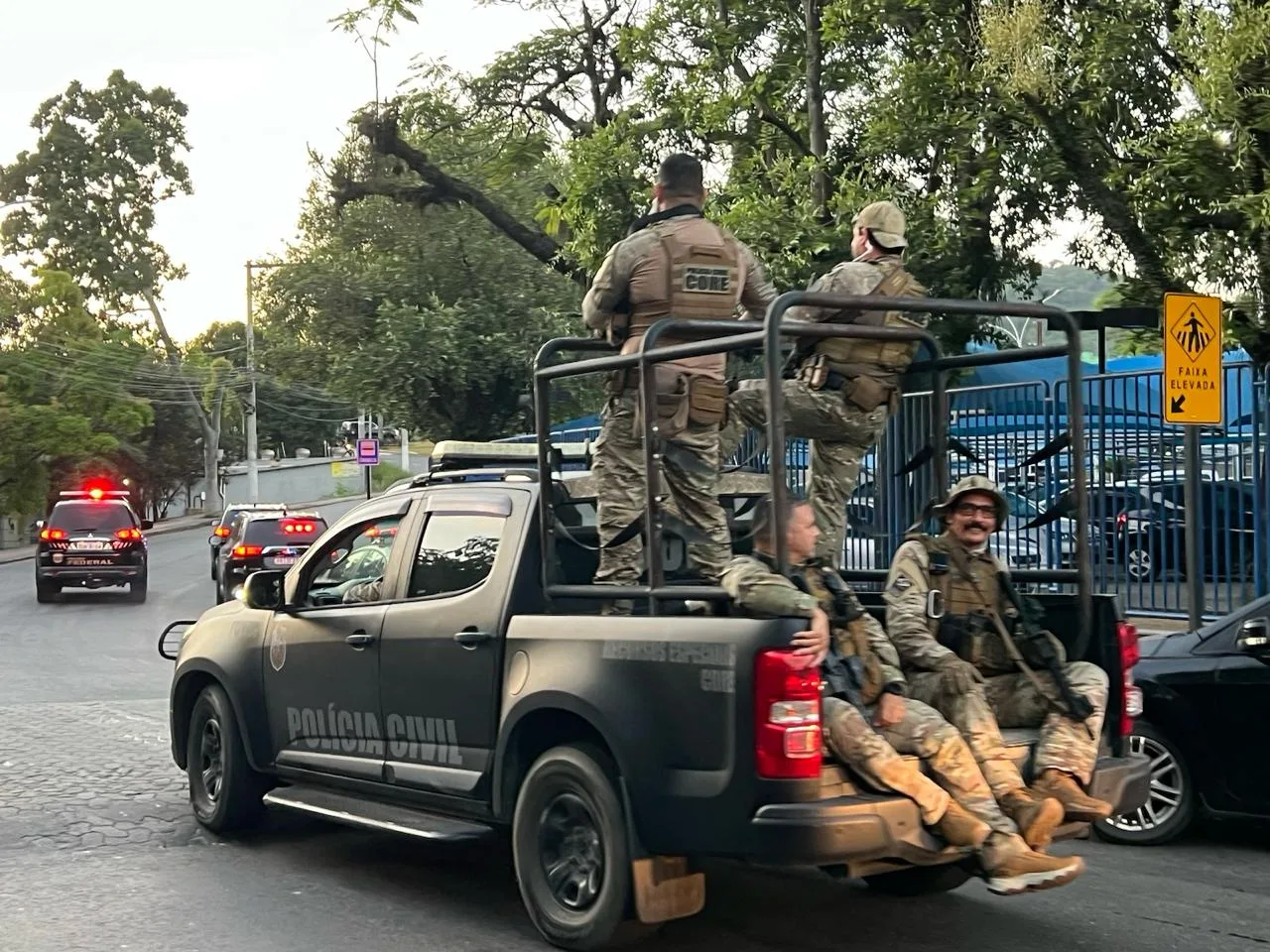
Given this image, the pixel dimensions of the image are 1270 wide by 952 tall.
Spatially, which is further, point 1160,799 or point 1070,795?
point 1160,799

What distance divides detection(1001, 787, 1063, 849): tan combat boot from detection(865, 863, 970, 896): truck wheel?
1.05 metres

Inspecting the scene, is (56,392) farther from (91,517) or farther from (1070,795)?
(1070,795)

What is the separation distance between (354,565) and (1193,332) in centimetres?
576

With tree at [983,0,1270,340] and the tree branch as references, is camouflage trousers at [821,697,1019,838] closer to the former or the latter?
tree at [983,0,1270,340]

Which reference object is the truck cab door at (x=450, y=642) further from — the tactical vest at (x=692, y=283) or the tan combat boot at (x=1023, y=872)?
the tan combat boot at (x=1023, y=872)

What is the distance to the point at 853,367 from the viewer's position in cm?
656

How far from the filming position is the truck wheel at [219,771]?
7.62 metres

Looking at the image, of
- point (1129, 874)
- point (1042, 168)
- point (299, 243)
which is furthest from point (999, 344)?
point (299, 243)

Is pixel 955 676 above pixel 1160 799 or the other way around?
A: above

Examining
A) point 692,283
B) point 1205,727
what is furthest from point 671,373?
point 1205,727

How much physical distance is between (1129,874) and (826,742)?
8.14 feet

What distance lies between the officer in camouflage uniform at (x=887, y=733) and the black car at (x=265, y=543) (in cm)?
1901

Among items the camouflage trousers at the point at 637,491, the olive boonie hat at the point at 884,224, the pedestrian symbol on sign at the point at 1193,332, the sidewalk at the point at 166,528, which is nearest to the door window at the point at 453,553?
the camouflage trousers at the point at 637,491

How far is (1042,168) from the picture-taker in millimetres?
16781
